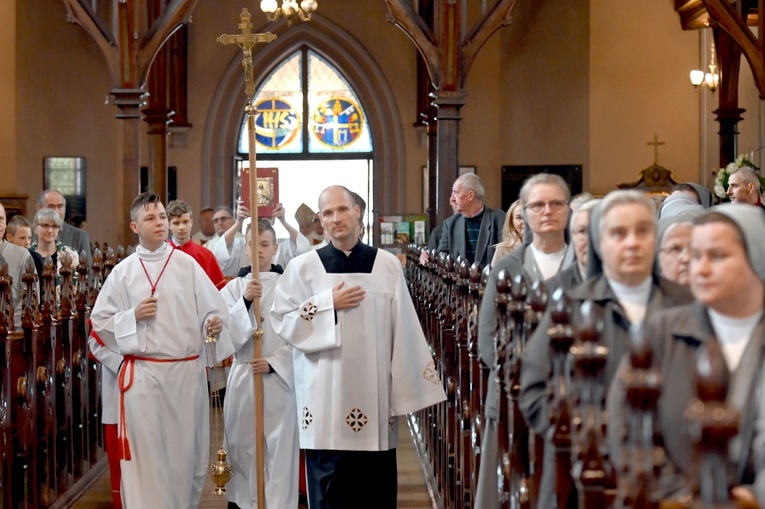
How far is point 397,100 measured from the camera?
58.6 feet

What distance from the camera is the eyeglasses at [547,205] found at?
422 centimetres

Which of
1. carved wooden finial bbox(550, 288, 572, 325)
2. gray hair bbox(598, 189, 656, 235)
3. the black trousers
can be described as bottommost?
the black trousers

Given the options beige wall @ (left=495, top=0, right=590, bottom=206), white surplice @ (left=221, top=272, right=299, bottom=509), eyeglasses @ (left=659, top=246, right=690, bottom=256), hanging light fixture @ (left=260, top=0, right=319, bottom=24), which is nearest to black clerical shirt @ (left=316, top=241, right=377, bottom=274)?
white surplice @ (left=221, top=272, right=299, bottom=509)

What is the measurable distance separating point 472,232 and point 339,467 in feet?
9.36

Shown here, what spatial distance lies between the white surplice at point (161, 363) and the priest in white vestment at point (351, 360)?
0.76 m

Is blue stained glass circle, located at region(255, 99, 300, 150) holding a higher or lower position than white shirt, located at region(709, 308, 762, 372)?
higher

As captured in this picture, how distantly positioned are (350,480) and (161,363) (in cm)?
128

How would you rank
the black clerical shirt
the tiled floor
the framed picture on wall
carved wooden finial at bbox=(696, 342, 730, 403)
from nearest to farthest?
carved wooden finial at bbox=(696, 342, 730, 403) < the black clerical shirt < the tiled floor < the framed picture on wall

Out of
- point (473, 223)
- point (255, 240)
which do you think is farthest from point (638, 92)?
point (255, 240)

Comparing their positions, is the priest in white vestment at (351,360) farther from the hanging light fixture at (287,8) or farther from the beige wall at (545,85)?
the beige wall at (545,85)

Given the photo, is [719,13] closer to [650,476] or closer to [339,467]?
[339,467]

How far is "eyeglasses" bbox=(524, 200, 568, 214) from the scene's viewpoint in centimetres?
422

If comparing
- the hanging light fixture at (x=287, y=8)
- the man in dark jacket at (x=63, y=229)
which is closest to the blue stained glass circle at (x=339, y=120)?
the hanging light fixture at (x=287, y=8)

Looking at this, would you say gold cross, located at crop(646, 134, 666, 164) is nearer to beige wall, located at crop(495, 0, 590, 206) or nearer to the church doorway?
beige wall, located at crop(495, 0, 590, 206)
